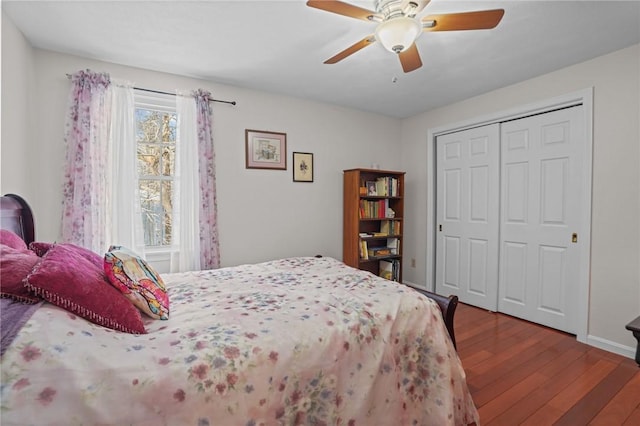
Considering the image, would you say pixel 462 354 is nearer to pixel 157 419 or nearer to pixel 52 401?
pixel 157 419

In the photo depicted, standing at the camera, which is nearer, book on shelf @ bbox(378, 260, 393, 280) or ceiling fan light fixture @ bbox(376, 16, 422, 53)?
ceiling fan light fixture @ bbox(376, 16, 422, 53)

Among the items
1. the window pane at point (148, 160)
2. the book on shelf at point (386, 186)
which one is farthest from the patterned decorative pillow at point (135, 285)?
the book on shelf at point (386, 186)

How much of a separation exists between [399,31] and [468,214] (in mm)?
2726

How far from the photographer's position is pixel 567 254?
9.49 feet

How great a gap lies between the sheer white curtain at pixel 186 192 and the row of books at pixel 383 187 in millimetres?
2097

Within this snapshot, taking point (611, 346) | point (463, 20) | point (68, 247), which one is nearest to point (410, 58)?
point (463, 20)

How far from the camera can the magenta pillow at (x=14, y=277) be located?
3.21 ft

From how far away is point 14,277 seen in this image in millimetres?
1000

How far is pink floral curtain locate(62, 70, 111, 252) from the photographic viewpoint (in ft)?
8.07

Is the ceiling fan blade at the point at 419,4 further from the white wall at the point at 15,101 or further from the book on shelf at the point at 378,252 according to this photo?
the book on shelf at the point at 378,252

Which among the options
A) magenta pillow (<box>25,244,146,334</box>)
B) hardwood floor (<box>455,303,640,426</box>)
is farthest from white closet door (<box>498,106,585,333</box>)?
magenta pillow (<box>25,244,146,334</box>)

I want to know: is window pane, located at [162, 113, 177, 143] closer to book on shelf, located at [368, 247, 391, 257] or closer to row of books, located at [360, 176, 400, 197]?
row of books, located at [360, 176, 400, 197]

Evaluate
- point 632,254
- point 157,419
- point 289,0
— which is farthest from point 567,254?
point 157,419

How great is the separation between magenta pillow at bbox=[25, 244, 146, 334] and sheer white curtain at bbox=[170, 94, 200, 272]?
5.49ft
